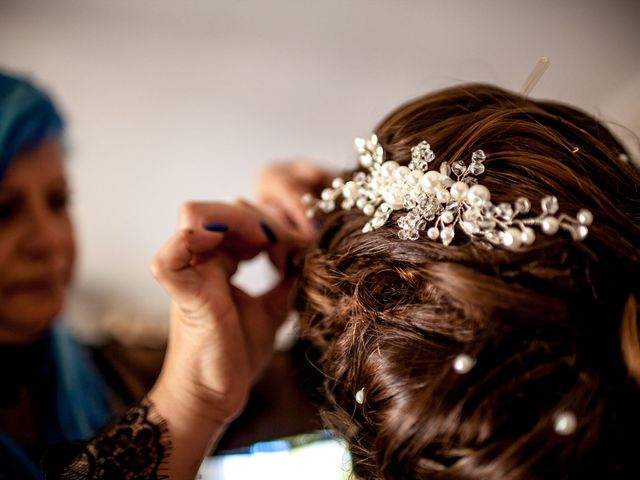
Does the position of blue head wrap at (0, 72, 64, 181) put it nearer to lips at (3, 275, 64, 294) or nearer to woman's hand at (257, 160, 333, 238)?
lips at (3, 275, 64, 294)

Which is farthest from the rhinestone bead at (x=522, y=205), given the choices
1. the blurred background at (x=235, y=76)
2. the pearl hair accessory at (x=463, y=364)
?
the blurred background at (x=235, y=76)

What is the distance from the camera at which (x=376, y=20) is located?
1.34 meters

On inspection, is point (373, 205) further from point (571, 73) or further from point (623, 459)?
point (571, 73)

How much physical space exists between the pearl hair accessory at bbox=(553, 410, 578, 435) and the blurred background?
1.19 metres

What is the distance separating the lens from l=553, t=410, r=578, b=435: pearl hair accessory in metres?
0.36

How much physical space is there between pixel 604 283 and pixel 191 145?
1.50 meters

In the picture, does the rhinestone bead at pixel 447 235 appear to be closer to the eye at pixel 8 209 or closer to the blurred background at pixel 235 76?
the eye at pixel 8 209

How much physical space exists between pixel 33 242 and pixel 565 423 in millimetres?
977

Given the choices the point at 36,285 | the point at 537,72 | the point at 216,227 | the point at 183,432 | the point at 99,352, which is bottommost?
the point at 99,352

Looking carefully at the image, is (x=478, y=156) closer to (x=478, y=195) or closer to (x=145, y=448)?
(x=478, y=195)

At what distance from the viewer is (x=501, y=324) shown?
1.35ft

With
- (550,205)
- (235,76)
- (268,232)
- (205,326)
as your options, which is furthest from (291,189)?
(235,76)

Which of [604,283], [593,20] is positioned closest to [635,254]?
[604,283]

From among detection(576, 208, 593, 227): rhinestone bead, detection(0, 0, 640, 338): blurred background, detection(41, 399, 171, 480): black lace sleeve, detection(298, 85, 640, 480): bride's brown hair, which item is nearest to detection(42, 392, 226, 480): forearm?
detection(41, 399, 171, 480): black lace sleeve
